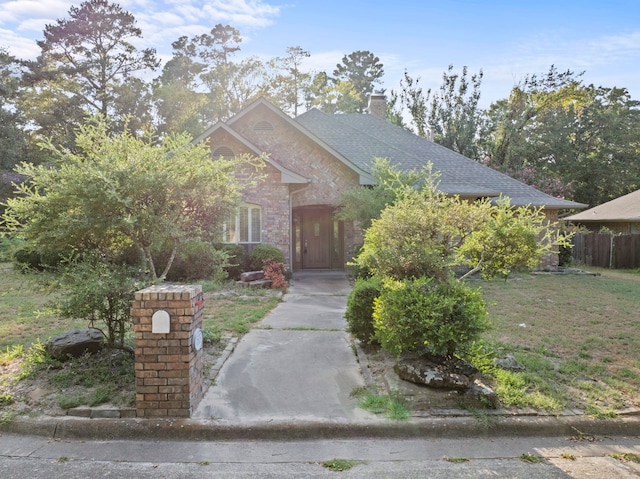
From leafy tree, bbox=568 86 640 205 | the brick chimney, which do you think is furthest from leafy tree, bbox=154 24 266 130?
leafy tree, bbox=568 86 640 205

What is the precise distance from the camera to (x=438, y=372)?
432cm

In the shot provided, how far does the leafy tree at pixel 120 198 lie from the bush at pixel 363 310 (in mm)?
2097

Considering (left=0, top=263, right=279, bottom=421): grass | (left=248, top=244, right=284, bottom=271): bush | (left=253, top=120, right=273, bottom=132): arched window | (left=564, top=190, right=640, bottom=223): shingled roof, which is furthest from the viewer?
(left=564, top=190, right=640, bottom=223): shingled roof

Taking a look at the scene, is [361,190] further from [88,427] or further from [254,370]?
[88,427]

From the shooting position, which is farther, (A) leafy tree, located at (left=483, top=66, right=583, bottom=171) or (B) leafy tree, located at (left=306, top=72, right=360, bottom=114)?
(B) leafy tree, located at (left=306, top=72, right=360, bottom=114)

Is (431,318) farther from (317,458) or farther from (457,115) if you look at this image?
(457,115)

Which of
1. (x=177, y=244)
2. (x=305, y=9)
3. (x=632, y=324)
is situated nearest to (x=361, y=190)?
(x=305, y=9)

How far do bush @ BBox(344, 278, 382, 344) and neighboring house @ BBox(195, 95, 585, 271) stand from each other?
6983 mm

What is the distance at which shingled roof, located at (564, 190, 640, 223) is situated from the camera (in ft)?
65.4

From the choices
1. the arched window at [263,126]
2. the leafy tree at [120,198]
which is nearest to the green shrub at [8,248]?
the leafy tree at [120,198]

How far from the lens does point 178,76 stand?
34.8m

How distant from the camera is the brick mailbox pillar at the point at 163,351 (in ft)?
12.6

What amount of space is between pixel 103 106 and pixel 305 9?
87.2 ft

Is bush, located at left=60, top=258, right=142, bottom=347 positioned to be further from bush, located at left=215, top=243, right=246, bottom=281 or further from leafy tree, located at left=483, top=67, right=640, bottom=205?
leafy tree, located at left=483, top=67, right=640, bottom=205
